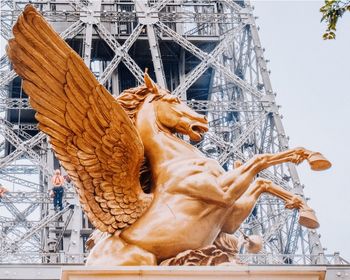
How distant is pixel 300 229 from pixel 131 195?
13.0 metres

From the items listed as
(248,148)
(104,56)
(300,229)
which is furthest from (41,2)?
(300,229)

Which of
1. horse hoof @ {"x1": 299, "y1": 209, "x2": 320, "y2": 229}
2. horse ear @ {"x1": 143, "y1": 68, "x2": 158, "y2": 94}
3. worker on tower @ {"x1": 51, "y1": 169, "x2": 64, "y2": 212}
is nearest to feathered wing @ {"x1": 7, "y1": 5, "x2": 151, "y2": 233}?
horse ear @ {"x1": 143, "y1": 68, "x2": 158, "y2": 94}

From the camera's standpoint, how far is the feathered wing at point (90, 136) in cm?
448

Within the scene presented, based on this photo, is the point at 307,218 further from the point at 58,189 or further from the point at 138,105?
the point at 58,189

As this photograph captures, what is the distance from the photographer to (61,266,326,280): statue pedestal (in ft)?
13.5

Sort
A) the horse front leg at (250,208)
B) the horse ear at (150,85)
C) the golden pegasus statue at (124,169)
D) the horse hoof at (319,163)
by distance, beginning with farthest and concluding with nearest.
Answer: the horse ear at (150,85) < the horse front leg at (250,208) < the horse hoof at (319,163) < the golden pegasus statue at (124,169)

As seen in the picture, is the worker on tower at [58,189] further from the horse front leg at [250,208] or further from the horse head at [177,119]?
the horse front leg at [250,208]

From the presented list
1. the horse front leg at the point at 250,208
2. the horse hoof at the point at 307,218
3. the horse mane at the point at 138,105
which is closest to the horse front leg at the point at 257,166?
the horse front leg at the point at 250,208

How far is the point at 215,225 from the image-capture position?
4.66m

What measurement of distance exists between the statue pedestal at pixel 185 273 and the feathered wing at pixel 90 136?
1.68ft

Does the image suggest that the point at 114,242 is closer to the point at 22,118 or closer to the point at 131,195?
the point at 131,195

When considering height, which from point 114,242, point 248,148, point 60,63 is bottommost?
point 114,242

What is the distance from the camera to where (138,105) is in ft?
16.5

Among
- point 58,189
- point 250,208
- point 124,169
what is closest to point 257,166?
point 250,208
